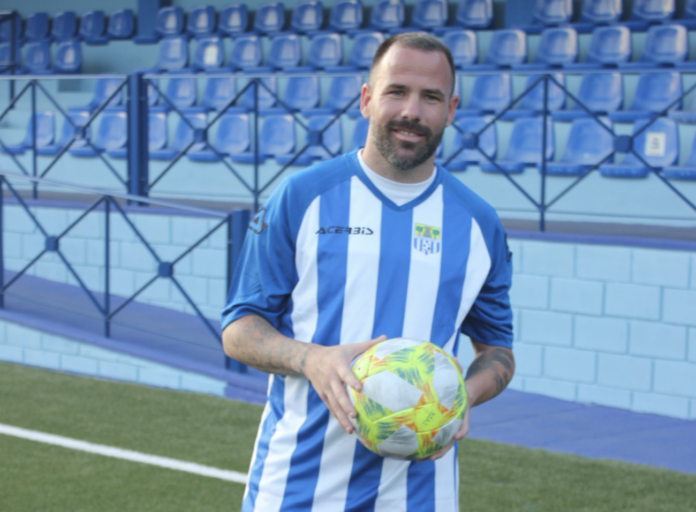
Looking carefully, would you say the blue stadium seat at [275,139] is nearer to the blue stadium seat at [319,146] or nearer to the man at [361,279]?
the blue stadium seat at [319,146]

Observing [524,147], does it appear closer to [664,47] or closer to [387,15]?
[664,47]

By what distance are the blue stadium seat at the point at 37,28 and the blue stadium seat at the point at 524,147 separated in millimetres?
9090

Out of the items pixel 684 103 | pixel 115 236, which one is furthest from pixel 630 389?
pixel 115 236

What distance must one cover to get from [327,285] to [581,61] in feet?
28.7

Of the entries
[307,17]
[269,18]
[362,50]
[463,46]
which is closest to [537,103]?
[463,46]

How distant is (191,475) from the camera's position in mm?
5301

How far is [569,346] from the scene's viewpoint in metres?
6.93

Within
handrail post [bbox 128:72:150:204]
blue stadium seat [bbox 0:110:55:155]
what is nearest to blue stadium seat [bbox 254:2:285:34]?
blue stadium seat [bbox 0:110:55:155]

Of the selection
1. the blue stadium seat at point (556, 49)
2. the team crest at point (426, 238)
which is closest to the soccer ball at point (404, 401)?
the team crest at point (426, 238)

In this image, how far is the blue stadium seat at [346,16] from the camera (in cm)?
1282

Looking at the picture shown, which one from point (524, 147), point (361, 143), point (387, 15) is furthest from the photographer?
point (387, 15)

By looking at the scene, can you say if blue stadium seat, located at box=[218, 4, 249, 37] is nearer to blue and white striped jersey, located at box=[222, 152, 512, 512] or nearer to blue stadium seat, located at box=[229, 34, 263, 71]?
blue stadium seat, located at box=[229, 34, 263, 71]

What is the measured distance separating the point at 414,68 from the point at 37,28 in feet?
48.3

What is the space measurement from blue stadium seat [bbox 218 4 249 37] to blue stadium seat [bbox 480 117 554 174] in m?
5.60
